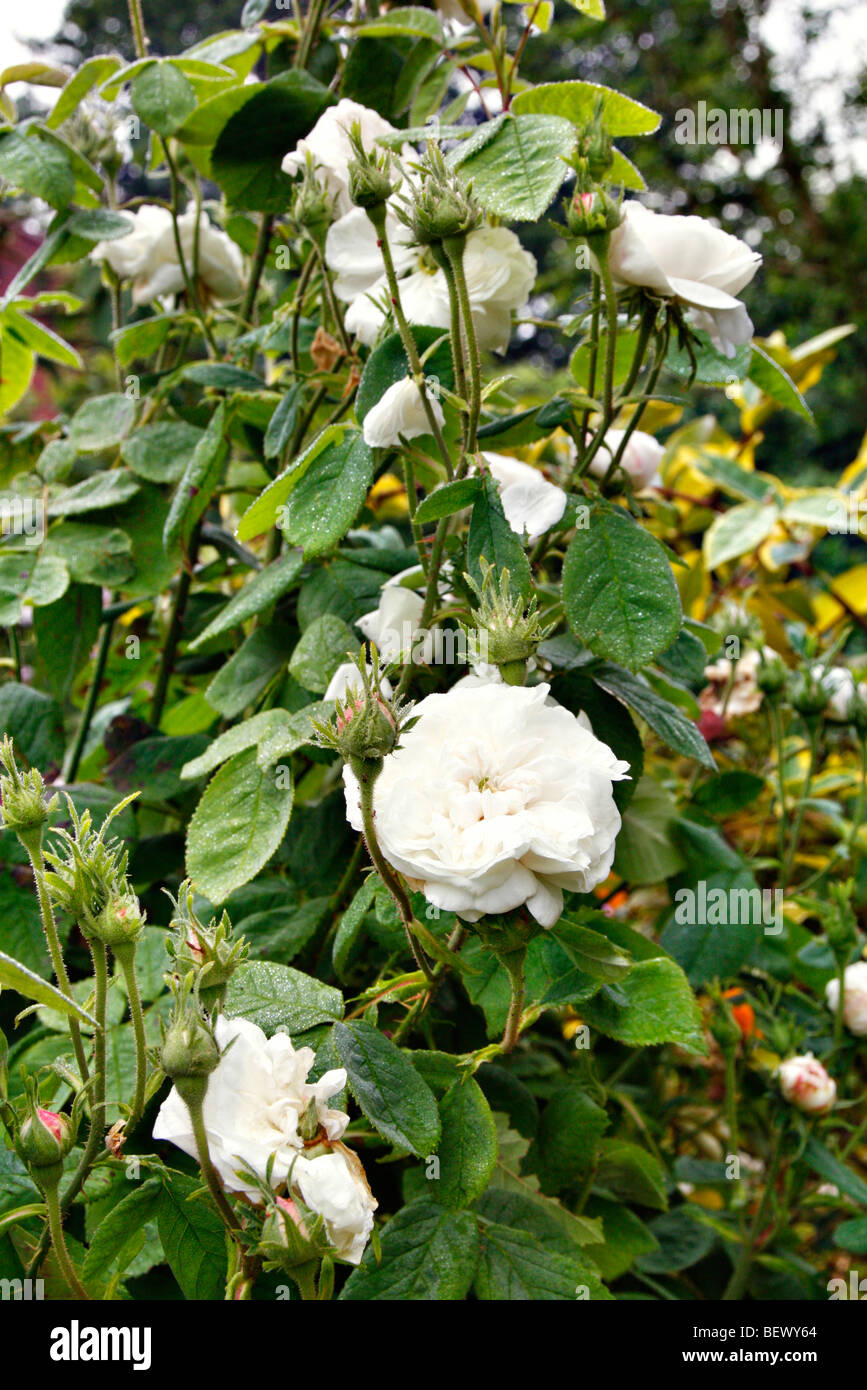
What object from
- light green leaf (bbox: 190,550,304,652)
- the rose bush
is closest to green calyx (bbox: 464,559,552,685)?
the rose bush

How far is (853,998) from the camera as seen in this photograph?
0.93m

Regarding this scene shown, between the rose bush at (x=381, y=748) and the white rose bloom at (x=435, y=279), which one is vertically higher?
the white rose bloom at (x=435, y=279)

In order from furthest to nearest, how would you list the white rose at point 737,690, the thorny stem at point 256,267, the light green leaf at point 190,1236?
the white rose at point 737,690 → the thorny stem at point 256,267 → the light green leaf at point 190,1236

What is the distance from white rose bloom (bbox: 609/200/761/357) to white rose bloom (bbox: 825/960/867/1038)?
55 cm

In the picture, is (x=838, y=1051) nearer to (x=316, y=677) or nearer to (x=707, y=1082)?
(x=707, y=1082)

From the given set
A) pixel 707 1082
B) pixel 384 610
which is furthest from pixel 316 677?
pixel 707 1082

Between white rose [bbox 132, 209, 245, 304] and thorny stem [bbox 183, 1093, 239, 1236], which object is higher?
white rose [bbox 132, 209, 245, 304]

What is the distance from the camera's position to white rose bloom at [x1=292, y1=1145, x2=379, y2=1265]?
1.41 ft

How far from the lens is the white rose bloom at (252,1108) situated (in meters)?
0.44

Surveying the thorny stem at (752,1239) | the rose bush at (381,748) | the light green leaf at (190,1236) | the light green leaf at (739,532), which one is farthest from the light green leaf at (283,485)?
the light green leaf at (739,532)

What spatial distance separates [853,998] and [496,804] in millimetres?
611

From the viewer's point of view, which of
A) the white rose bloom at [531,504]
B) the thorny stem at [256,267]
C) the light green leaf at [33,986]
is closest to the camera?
the light green leaf at [33,986]

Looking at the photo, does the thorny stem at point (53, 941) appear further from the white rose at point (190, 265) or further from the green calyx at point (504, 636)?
the white rose at point (190, 265)

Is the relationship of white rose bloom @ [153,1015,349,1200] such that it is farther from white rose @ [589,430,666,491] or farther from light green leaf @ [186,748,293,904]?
white rose @ [589,430,666,491]
